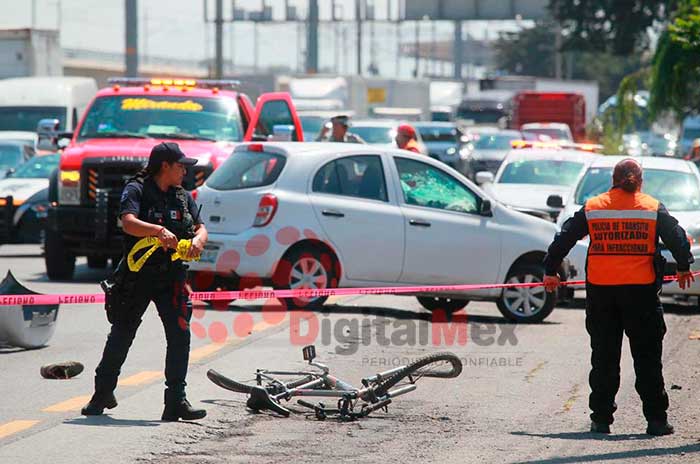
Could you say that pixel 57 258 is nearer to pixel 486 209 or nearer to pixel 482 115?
pixel 486 209

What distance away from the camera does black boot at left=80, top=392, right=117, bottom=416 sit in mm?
8773

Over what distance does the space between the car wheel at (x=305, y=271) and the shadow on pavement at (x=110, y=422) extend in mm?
5607

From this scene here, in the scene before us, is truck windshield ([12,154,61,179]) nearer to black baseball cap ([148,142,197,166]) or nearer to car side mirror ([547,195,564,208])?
car side mirror ([547,195,564,208])

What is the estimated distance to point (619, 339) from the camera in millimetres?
8930

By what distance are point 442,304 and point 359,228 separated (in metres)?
1.37

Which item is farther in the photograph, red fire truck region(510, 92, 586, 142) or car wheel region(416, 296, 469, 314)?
red fire truck region(510, 92, 586, 142)

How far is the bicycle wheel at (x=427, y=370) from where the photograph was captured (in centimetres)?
897

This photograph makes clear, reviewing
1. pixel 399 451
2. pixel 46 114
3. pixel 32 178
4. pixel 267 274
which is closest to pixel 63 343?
pixel 267 274

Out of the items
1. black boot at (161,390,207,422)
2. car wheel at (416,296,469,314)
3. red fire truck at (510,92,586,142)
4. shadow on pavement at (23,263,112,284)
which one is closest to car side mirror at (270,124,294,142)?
shadow on pavement at (23,263,112,284)

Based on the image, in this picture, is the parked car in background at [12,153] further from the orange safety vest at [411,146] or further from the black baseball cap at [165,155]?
the black baseball cap at [165,155]

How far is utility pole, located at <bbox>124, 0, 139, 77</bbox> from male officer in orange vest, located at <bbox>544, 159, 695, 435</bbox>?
31.3 m

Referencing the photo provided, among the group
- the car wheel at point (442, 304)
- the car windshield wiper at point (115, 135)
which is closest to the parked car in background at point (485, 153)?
the car windshield wiper at point (115, 135)

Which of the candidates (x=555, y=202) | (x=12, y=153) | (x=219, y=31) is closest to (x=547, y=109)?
(x=219, y=31)

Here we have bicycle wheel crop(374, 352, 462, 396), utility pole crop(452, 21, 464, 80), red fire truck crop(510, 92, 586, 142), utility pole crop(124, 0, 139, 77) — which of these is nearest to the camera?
bicycle wheel crop(374, 352, 462, 396)
